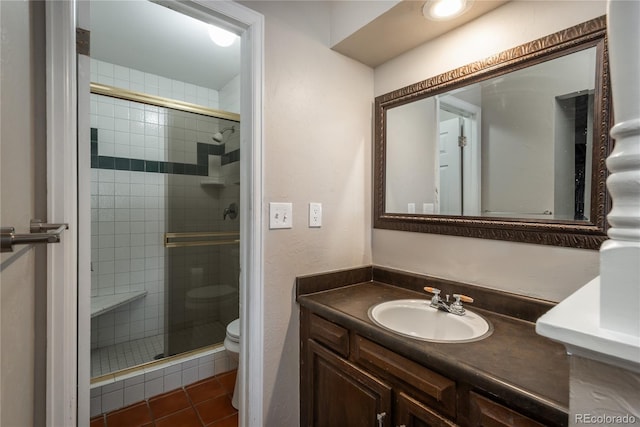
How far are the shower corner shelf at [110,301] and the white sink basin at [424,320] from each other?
2.07m

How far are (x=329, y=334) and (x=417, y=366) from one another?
0.41 m

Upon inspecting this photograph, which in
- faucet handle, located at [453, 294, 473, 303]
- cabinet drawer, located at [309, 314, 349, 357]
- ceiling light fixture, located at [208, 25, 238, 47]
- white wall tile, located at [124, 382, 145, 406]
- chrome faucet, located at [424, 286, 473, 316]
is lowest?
white wall tile, located at [124, 382, 145, 406]

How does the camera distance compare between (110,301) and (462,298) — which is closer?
(462,298)

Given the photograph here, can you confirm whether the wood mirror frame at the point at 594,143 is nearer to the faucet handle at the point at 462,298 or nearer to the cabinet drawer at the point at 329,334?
the faucet handle at the point at 462,298

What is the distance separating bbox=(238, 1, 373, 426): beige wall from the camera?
129cm

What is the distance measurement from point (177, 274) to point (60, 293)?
5.61 ft

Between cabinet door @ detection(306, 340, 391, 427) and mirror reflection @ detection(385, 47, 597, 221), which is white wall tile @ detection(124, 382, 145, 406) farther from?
mirror reflection @ detection(385, 47, 597, 221)

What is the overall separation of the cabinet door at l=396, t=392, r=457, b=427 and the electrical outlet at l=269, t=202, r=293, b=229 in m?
0.79

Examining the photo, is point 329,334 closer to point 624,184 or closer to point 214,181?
point 624,184

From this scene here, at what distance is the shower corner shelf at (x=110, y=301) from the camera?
210 centimetres

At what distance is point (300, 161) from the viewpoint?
1.38 meters

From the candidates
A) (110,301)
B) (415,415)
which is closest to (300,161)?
(415,415)

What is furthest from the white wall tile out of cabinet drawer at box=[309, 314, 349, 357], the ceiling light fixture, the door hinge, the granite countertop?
Result: the ceiling light fixture

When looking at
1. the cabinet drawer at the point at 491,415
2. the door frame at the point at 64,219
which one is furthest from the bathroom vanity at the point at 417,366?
the door frame at the point at 64,219
